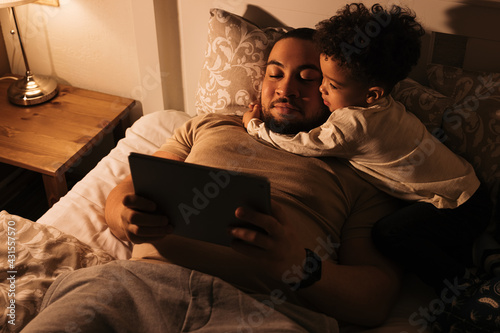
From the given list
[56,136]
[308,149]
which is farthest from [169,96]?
[308,149]

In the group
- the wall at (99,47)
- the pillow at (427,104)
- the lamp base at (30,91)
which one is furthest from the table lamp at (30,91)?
the pillow at (427,104)

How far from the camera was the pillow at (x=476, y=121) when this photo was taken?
4.08ft

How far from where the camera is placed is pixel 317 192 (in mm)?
1193

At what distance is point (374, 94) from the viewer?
1.17 metres

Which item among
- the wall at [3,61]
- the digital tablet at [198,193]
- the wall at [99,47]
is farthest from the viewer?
the wall at [3,61]

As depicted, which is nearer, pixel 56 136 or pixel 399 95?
pixel 399 95

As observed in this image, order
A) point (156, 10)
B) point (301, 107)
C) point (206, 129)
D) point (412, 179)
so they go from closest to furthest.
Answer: point (412, 179) → point (301, 107) → point (206, 129) → point (156, 10)

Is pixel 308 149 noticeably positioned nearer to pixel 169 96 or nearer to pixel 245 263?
pixel 245 263

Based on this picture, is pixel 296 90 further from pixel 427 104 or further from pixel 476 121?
pixel 476 121

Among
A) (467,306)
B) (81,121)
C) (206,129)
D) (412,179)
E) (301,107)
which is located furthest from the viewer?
(81,121)

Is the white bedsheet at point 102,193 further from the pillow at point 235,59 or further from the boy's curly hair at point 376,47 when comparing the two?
the boy's curly hair at point 376,47

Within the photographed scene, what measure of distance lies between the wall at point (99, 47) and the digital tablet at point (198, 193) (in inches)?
37.9

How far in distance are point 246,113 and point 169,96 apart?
23.2 inches

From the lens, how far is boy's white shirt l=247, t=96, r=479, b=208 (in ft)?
3.67
